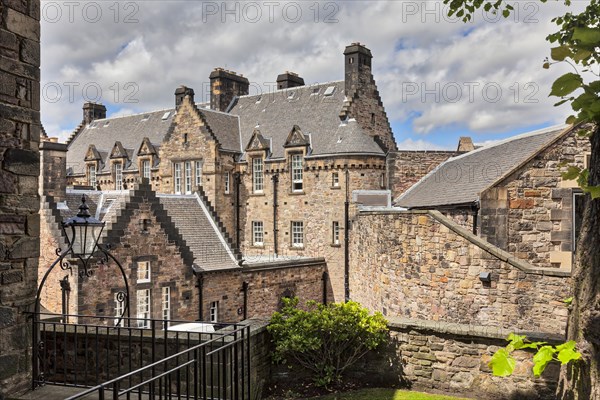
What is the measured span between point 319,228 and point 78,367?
22706 millimetres

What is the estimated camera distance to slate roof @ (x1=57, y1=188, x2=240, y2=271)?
22.4m

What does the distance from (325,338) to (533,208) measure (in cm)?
673

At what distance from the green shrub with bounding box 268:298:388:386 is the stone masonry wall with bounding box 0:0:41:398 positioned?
4.54 metres

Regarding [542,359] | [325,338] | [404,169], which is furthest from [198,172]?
[542,359]

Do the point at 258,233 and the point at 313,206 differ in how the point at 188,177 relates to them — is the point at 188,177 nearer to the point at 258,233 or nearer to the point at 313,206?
the point at 258,233

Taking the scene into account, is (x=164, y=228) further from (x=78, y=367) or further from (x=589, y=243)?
(x=589, y=243)

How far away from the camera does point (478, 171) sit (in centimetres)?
1644

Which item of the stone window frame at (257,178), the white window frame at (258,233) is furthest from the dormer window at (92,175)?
the white window frame at (258,233)

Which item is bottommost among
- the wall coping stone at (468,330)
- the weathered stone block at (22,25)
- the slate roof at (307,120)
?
the wall coping stone at (468,330)

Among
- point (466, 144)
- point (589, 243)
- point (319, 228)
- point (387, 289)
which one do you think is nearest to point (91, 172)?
point (319, 228)

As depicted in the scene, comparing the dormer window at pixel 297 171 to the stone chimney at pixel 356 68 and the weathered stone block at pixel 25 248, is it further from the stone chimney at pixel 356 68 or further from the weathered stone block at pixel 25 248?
the weathered stone block at pixel 25 248

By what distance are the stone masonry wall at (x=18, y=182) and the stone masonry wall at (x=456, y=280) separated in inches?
363

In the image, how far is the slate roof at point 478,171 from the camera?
14195mm

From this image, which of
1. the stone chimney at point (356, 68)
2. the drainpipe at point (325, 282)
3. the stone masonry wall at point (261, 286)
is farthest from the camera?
the stone chimney at point (356, 68)
